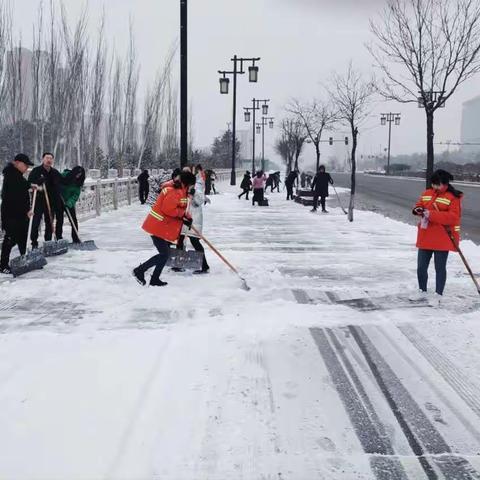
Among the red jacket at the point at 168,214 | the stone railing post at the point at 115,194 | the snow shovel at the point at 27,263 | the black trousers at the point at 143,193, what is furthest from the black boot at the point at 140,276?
the black trousers at the point at 143,193

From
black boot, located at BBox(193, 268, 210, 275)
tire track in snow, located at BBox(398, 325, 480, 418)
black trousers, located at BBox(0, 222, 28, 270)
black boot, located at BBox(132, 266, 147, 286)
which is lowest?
tire track in snow, located at BBox(398, 325, 480, 418)

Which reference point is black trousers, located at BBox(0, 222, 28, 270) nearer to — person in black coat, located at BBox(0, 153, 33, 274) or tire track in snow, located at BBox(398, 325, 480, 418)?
person in black coat, located at BBox(0, 153, 33, 274)

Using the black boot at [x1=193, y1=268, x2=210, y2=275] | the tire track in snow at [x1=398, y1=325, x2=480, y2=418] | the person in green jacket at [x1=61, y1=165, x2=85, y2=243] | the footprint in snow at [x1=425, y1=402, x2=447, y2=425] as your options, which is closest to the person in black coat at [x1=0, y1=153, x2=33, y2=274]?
the person in green jacket at [x1=61, y1=165, x2=85, y2=243]

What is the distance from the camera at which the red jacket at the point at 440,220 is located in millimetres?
6426

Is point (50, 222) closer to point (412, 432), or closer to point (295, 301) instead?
point (295, 301)

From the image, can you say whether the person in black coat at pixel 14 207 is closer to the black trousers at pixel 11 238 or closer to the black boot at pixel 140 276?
the black trousers at pixel 11 238

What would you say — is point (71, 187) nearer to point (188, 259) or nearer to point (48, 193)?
point (48, 193)

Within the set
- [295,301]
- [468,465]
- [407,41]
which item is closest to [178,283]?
[295,301]

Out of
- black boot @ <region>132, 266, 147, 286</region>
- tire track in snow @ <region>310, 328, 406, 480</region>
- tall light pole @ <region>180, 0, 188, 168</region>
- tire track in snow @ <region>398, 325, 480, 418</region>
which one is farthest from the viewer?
tall light pole @ <region>180, 0, 188, 168</region>

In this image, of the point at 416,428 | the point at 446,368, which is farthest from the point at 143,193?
the point at 416,428

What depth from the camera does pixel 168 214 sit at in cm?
684

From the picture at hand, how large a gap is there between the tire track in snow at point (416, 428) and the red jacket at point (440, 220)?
2361mm

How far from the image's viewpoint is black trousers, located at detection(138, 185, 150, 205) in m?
21.2

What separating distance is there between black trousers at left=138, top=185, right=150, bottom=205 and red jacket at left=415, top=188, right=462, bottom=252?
15.7 m
